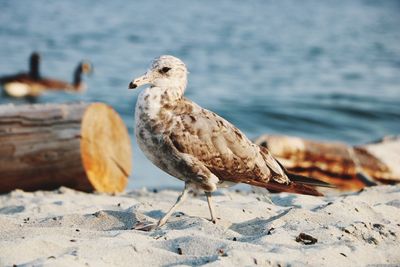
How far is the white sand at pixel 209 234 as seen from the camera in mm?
4277

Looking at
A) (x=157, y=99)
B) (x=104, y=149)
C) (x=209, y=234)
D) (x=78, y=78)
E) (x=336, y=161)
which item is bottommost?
(x=78, y=78)

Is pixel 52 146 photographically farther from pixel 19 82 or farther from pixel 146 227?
pixel 19 82

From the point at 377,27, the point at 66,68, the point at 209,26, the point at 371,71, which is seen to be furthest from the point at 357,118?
the point at 377,27

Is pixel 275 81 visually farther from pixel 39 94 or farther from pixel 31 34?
pixel 31 34

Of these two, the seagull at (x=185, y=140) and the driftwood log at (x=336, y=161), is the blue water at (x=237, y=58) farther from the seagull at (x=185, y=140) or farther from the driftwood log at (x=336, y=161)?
the seagull at (x=185, y=140)

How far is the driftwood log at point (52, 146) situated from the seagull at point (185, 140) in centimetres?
206

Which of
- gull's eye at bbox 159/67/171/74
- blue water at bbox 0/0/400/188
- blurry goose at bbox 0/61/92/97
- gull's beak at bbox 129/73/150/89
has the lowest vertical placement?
blurry goose at bbox 0/61/92/97

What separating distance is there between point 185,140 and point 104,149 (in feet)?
8.58

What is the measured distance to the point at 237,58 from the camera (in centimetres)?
2598

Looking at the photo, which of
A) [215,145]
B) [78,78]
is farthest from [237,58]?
[215,145]

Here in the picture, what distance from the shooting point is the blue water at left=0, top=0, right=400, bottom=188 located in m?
17.5

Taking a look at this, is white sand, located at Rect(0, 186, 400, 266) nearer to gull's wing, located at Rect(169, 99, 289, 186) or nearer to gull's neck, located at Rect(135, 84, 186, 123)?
gull's wing, located at Rect(169, 99, 289, 186)

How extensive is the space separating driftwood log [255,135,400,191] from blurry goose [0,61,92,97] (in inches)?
464

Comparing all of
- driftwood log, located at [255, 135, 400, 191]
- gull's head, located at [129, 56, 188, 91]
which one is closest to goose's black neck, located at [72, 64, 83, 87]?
driftwood log, located at [255, 135, 400, 191]
